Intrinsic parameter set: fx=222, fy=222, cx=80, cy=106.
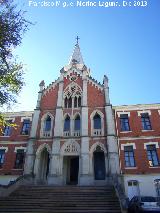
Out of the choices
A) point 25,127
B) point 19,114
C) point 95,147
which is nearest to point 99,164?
point 95,147

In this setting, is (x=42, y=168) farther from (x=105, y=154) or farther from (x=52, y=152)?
(x=105, y=154)

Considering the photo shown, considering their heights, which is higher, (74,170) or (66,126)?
(66,126)

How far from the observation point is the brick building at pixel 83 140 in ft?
79.2

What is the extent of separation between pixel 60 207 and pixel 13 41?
1237 centimetres

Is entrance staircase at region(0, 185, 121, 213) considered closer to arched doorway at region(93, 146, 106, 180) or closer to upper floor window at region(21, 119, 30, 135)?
arched doorway at region(93, 146, 106, 180)

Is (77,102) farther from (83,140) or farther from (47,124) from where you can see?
(83,140)

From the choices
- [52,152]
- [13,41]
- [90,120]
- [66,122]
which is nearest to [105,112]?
[90,120]

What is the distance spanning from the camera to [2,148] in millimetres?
28625

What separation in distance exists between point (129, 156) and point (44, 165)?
10.2 metres

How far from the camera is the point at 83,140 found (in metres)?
25.5

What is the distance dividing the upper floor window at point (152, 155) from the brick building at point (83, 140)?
0.11m

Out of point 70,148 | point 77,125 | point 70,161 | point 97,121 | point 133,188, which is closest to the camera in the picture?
point 133,188

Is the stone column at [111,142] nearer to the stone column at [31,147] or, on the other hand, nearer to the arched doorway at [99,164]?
the arched doorway at [99,164]

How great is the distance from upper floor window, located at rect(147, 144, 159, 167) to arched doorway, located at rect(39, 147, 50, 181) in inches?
476
